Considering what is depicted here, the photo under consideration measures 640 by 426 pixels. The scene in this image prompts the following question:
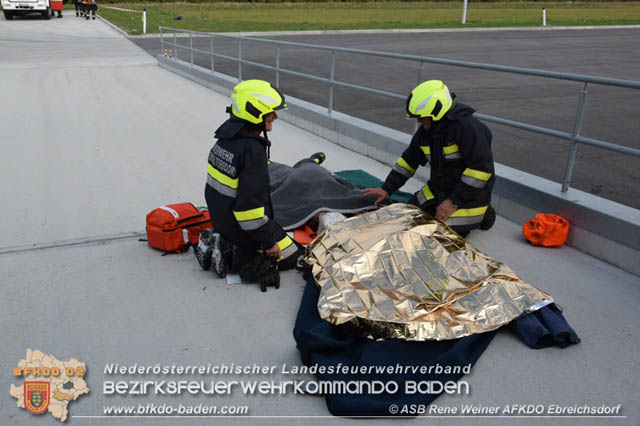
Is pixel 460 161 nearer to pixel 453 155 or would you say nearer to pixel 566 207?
pixel 453 155

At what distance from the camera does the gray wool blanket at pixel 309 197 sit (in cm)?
454

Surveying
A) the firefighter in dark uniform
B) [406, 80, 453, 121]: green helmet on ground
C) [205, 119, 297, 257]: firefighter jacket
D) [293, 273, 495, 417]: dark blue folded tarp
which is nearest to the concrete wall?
the firefighter in dark uniform

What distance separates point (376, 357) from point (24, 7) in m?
37.0

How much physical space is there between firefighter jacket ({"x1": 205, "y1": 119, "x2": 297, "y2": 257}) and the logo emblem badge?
1.48 meters

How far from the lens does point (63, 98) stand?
10945 millimetres

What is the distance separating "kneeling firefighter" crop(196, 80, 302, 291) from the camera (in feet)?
11.8

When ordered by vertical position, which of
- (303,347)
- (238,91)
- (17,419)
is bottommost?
(17,419)

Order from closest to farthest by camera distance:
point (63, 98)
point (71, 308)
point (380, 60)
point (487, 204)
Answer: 1. point (71, 308)
2. point (487, 204)
3. point (63, 98)
4. point (380, 60)

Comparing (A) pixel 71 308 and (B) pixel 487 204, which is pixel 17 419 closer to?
(A) pixel 71 308

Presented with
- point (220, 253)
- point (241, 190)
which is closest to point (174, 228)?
→ point (220, 253)

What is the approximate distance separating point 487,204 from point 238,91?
226 cm

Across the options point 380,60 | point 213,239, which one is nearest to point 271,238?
point 213,239

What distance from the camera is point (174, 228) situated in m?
4.30

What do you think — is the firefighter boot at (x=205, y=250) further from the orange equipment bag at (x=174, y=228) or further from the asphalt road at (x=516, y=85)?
the asphalt road at (x=516, y=85)
